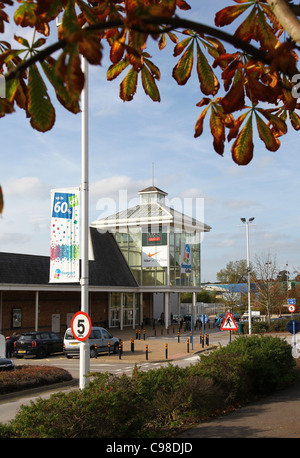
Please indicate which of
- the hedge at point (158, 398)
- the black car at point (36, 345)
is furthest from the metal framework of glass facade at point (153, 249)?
the hedge at point (158, 398)

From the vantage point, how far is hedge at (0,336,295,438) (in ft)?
24.4

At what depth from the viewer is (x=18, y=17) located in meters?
2.49

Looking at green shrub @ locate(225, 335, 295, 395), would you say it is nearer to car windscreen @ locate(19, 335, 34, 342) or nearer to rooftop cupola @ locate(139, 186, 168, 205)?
car windscreen @ locate(19, 335, 34, 342)

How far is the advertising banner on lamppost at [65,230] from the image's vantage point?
19000 mm

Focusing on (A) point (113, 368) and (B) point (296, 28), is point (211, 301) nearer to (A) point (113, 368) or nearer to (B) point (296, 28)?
(A) point (113, 368)

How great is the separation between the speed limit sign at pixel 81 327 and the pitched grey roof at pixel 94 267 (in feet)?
68.3

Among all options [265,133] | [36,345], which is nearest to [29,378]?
[36,345]

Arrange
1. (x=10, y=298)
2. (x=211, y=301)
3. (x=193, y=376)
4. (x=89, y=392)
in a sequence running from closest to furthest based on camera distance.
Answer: (x=89, y=392) → (x=193, y=376) → (x=10, y=298) → (x=211, y=301)

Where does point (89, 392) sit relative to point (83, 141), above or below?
below

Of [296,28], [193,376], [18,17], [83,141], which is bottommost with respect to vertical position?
[193,376]

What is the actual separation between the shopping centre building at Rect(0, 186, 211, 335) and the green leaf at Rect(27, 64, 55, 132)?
34650 mm

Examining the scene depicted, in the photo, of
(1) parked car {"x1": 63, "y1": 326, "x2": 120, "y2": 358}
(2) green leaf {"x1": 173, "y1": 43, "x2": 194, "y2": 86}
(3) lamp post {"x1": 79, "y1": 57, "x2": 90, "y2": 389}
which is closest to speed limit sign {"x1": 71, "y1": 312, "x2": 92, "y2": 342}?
(3) lamp post {"x1": 79, "y1": 57, "x2": 90, "y2": 389}

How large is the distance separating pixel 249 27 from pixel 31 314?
34.7 meters
